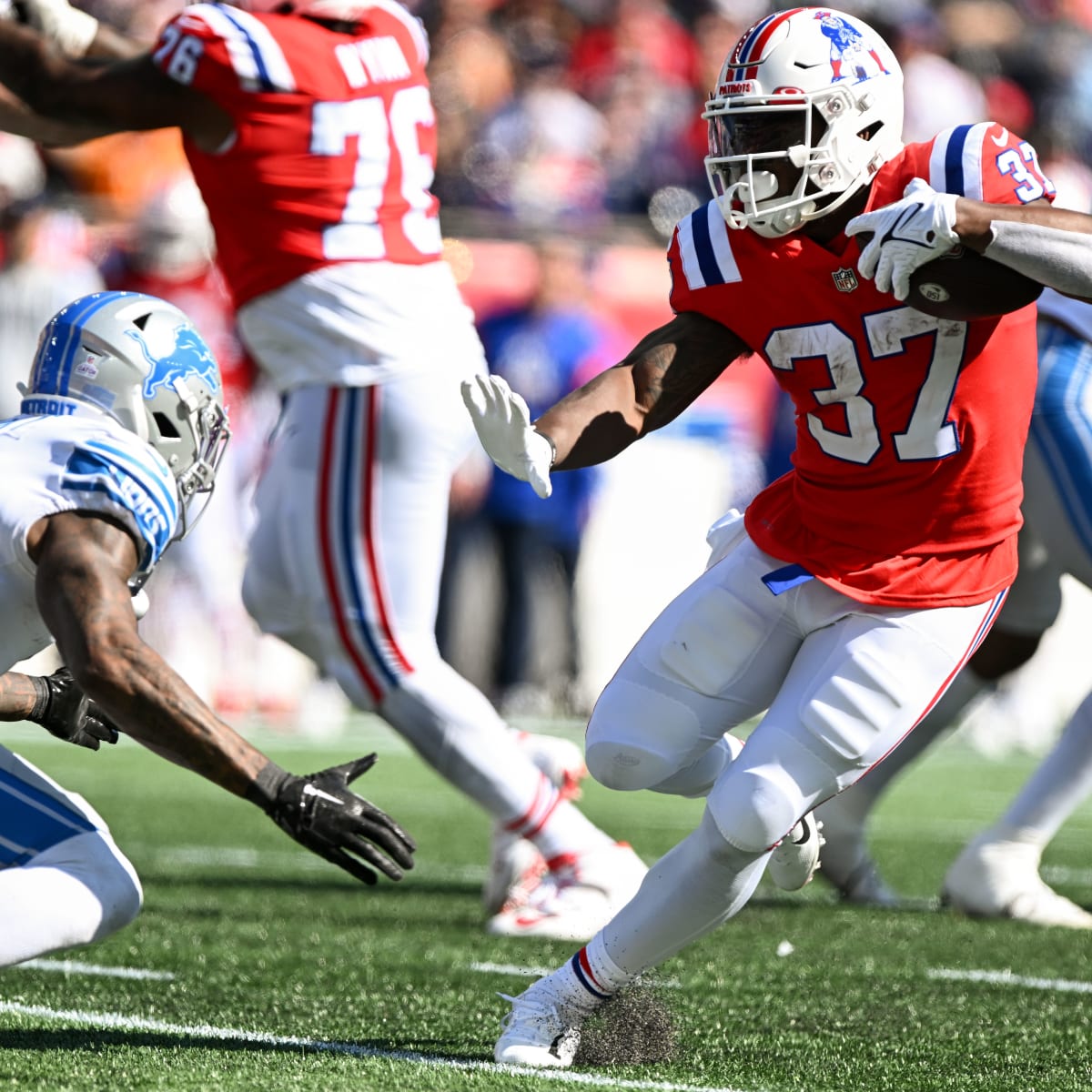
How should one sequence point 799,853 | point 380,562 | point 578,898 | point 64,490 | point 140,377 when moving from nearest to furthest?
1. point 64,490
2. point 140,377
3. point 799,853
4. point 578,898
5. point 380,562

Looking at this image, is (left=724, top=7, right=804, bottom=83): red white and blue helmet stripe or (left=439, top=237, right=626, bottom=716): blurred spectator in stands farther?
(left=439, top=237, right=626, bottom=716): blurred spectator in stands

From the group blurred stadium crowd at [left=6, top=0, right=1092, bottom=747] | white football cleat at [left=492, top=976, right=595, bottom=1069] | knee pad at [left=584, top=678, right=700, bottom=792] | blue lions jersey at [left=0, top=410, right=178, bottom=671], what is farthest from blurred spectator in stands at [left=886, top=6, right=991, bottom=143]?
blue lions jersey at [left=0, top=410, right=178, bottom=671]

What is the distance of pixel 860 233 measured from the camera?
309cm

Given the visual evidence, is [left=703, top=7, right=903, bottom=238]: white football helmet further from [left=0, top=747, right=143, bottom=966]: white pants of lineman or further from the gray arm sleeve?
[left=0, top=747, right=143, bottom=966]: white pants of lineman

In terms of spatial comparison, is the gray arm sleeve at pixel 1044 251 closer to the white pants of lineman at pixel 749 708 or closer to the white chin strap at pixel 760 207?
the white chin strap at pixel 760 207

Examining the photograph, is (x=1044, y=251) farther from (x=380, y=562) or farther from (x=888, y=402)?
(x=380, y=562)

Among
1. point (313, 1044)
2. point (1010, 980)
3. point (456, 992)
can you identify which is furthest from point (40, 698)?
point (1010, 980)

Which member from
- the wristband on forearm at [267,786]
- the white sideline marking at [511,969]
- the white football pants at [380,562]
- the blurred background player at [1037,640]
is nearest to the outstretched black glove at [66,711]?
the wristband on forearm at [267,786]

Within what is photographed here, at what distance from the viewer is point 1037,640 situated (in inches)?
199

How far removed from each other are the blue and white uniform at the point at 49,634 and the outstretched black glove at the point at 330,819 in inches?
13.3

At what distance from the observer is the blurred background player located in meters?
4.71

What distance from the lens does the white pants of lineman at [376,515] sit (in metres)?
4.40

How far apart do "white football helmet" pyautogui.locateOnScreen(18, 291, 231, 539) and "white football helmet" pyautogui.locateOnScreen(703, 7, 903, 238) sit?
0.92 meters

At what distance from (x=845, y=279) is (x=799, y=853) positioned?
38.8 inches
